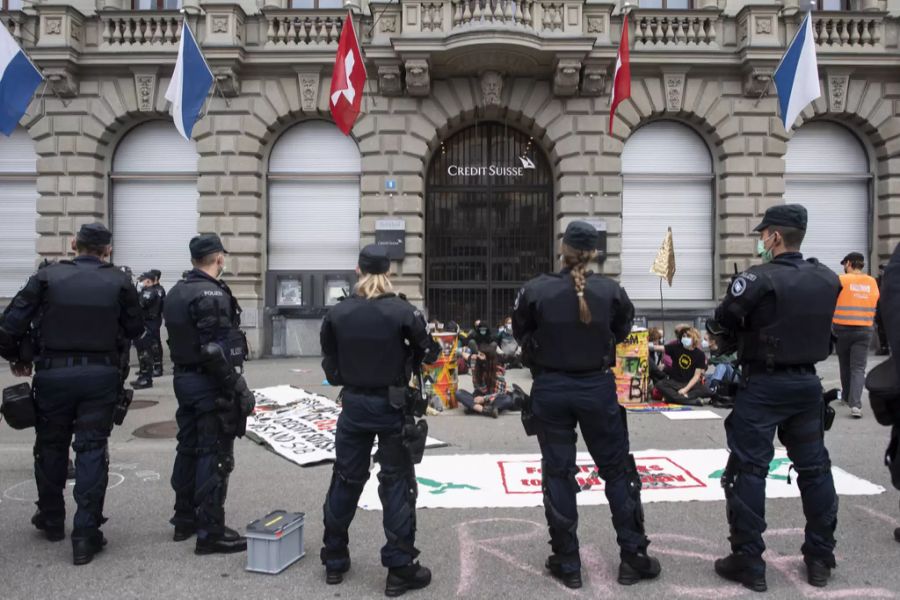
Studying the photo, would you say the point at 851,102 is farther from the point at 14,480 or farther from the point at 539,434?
the point at 14,480

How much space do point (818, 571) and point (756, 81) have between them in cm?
1351

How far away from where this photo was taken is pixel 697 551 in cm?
449

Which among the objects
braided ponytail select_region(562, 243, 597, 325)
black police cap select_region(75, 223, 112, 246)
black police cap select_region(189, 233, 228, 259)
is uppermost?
black police cap select_region(75, 223, 112, 246)

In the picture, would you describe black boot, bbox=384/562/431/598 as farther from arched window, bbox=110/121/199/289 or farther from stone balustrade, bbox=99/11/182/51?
stone balustrade, bbox=99/11/182/51

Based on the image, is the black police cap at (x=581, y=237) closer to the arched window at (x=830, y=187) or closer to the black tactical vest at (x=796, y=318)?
the black tactical vest at (x=796, y=318)

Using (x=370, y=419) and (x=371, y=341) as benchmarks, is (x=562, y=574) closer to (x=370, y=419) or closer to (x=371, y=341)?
(x=370, y=419)

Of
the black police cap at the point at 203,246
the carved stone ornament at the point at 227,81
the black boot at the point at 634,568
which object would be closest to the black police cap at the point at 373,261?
the black police cap at the point at 203,246

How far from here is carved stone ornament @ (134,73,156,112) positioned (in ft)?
50.5

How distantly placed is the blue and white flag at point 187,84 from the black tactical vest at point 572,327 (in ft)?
33.1

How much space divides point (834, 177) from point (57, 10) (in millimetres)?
17525

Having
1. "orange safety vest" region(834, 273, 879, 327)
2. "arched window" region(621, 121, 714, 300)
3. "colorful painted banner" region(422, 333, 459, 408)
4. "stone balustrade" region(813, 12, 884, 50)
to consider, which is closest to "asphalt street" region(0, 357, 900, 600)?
"orange safety vest" region(834, 273, 879, 327)

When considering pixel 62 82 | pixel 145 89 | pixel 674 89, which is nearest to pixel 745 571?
pixel 674 89

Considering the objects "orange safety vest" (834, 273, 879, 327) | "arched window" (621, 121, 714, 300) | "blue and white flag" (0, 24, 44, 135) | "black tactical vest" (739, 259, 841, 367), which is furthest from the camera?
"arched window" (621, 121, 714, 300)

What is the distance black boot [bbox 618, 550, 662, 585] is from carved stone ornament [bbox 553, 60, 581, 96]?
492 inches
